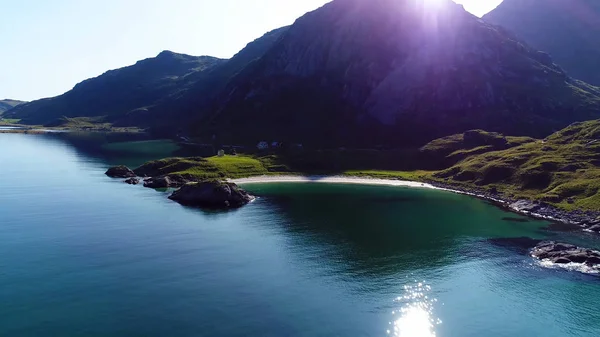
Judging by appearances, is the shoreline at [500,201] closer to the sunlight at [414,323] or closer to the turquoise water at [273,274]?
the turquoise water at [273,274]

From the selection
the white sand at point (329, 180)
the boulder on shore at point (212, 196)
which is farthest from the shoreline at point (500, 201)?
the boulder on shore at point (212, 196)

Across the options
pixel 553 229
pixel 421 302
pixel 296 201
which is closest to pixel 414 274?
pixel 421 302

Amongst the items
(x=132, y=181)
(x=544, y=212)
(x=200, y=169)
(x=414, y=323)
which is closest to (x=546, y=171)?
(x=544, y=212)

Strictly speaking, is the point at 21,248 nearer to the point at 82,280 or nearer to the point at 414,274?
the point at 82,280

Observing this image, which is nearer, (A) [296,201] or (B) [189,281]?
(B) [189,281]

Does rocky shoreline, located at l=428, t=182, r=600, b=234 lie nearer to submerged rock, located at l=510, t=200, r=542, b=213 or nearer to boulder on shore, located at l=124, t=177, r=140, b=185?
submerged rock, located at l=510, t=200, r=542, b=213

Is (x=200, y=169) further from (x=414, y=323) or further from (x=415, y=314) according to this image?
(x=414, y=323)
